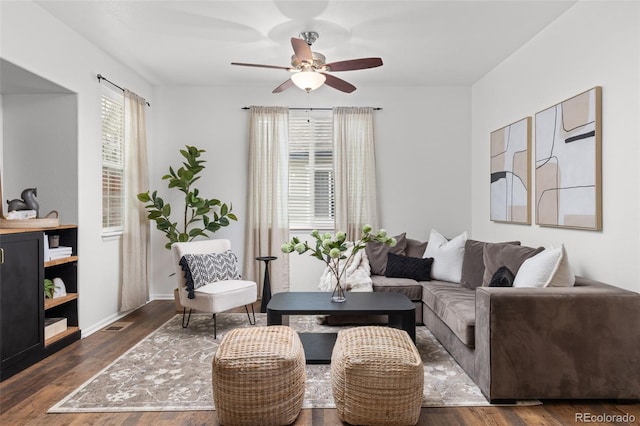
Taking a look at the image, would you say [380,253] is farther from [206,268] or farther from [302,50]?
[302,50]

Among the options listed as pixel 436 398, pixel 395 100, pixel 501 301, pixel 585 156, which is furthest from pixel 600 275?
pixel 395 100

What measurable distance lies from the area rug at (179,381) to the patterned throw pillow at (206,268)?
49cm

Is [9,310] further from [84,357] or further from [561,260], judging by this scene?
[561,260]

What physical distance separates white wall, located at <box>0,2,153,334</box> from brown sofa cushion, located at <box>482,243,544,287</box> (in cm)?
360

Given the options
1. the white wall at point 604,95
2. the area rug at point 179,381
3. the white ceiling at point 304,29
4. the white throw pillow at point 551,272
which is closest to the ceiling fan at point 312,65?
the white ceiling at point 304,29

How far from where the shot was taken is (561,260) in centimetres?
275

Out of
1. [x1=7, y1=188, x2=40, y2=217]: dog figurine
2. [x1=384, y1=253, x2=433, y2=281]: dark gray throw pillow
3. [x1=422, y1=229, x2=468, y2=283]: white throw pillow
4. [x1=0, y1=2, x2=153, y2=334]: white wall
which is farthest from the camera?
[x1=384, y1=253, x2=433, y2=281]: dark gray throw pillow

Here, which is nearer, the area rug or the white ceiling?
the area rug

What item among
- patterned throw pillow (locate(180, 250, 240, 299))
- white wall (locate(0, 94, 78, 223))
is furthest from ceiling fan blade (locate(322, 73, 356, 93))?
white wall (locate(0, 94, 78, 223))

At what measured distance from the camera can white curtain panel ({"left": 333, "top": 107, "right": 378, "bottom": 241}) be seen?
5.34 meters

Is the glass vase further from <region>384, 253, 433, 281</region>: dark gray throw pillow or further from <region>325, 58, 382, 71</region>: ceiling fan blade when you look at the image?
<region>325, 58, 382, 71</region>: ceiling fan blade

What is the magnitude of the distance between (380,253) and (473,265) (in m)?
1.07

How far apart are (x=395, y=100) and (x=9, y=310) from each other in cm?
455

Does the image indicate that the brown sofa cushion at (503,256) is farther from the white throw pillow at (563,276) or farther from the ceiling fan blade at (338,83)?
the ceiling fan blade at (338,83)
